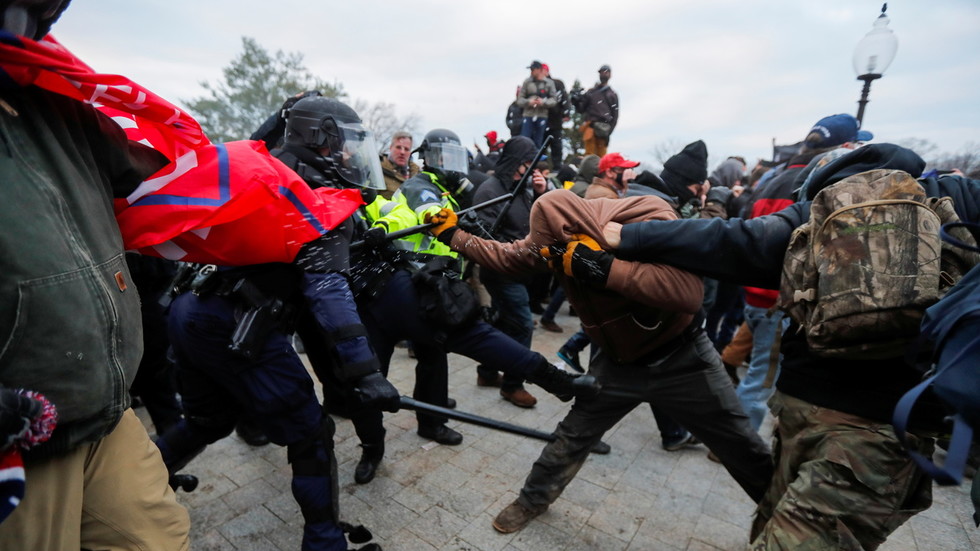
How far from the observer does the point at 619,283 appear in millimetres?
1809

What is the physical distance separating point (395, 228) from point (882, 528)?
264 cm

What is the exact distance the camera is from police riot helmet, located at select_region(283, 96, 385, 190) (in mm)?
2398

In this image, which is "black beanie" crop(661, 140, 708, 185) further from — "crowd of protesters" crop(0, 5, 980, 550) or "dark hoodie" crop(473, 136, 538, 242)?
"dark hoodie" crop(473, 136, 538, 242)

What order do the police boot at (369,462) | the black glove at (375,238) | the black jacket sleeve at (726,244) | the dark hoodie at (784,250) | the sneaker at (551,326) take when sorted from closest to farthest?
the dark hoodie at (784,250) → the black jacket sleeve at (726,244) → the black glove at (375,238) → the police boot at (369,462) → the sneaker at (551,326)

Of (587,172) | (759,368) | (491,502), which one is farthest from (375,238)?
(587,172)

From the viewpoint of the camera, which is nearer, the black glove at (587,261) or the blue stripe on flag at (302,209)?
the blue stripe on flag at (302,209)

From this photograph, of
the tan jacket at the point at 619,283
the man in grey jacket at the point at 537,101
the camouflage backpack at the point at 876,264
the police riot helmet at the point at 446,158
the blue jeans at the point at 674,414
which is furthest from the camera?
the man in grey jacket at the point at 537,101

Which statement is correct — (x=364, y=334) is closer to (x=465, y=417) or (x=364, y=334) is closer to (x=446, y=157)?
(x=465, y=417)

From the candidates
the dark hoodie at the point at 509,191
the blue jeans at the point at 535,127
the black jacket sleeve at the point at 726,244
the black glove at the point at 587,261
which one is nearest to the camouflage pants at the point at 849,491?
the black jacket sleeve at the point at 726,244

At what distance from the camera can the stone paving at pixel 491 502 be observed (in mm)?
2443

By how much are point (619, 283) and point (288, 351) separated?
4.70ft

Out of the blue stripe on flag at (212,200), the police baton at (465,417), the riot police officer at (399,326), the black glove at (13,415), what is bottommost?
the police baton at (465,417)

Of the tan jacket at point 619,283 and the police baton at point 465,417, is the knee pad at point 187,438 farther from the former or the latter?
the tan jacket at point 619,283

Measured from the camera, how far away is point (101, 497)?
1.15 meters
